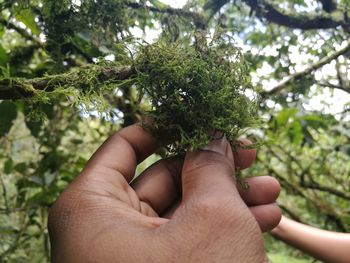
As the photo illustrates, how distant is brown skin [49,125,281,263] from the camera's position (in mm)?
499

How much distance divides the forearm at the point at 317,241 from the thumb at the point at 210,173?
0.81 m

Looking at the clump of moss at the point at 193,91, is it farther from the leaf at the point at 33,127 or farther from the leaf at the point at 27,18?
the leaf at the point at 33,127

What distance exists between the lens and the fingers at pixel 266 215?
0.73m

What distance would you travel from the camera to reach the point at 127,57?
66 centimetres

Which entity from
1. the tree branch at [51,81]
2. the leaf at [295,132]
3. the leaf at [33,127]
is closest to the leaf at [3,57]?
the leaf at [33,127]

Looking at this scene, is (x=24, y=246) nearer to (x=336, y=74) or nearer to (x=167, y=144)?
(x=167, y=144)

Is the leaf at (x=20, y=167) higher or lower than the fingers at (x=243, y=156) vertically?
lower

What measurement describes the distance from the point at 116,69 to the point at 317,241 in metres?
0.96

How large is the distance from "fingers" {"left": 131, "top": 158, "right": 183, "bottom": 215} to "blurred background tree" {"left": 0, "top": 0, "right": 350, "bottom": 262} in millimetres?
123

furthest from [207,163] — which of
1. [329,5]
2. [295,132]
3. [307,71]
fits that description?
[295,132]

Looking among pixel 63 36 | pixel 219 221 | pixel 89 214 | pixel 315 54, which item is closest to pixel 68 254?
pixel 89 214

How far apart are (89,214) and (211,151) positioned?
196mm

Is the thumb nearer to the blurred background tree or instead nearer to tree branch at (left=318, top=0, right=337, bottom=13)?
the blurred background tree

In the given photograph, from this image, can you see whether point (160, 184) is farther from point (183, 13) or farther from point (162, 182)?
point (183, 13)
